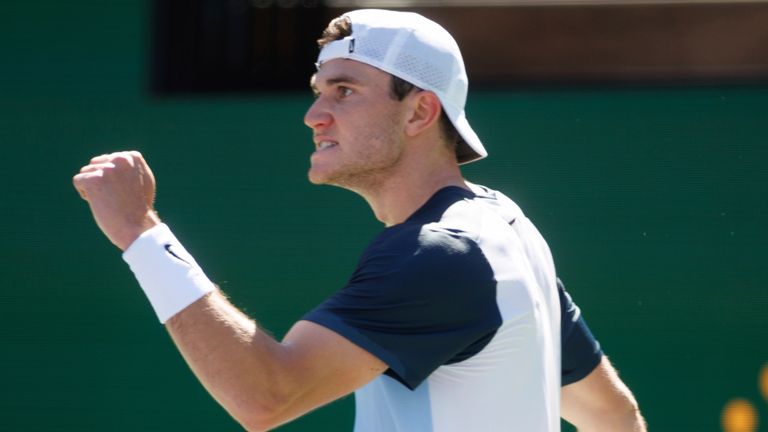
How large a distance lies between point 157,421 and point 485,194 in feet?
7.50

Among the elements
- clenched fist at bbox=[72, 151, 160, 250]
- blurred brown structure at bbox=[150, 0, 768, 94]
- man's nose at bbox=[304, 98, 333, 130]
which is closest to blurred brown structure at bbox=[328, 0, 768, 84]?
blurred brown structure at bbox=[150, 0, 768, 94]

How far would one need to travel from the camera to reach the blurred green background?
4324 millimetres

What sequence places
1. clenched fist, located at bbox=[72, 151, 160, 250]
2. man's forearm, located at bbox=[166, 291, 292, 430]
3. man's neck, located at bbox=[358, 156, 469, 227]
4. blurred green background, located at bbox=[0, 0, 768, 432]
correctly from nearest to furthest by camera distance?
1. man's forearm, located at bbox=[166, 291, 292, 430]
2. clenched fist, located at bbox=[72, 151, 160, 250]
3. man's neck, located at bbox=[358, 156, 469, 227]
4. blurred green background, located at bbox=[0, 0, 768, 432]

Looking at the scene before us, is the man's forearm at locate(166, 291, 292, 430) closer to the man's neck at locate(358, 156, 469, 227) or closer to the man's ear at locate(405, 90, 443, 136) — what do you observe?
the man's neck at locate(358, 156, 469, 227)

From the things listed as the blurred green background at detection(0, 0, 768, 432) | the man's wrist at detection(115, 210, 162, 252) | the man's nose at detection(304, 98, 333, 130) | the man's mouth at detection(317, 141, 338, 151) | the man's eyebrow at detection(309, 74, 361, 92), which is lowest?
the blurred green background at detection(0, 0, 768, 432)

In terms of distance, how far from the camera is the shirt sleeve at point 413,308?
2.11 meters

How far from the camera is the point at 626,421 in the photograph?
2742 mm

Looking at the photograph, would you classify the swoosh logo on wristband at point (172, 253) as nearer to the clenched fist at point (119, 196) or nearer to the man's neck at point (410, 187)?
the clenched fist at point (119, 196)

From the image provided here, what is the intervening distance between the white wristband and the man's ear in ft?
2.05

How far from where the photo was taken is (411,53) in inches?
102

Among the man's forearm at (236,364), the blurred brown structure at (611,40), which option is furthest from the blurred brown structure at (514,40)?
the man's forearm at (236,364)

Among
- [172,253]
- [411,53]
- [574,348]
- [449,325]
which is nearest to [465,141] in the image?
[411,53]

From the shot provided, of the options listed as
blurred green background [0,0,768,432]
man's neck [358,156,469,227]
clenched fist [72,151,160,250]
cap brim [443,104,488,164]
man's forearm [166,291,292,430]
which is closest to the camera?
man's forearm [166,291,292,430]

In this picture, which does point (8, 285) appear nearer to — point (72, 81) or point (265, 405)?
point (72, 81)
